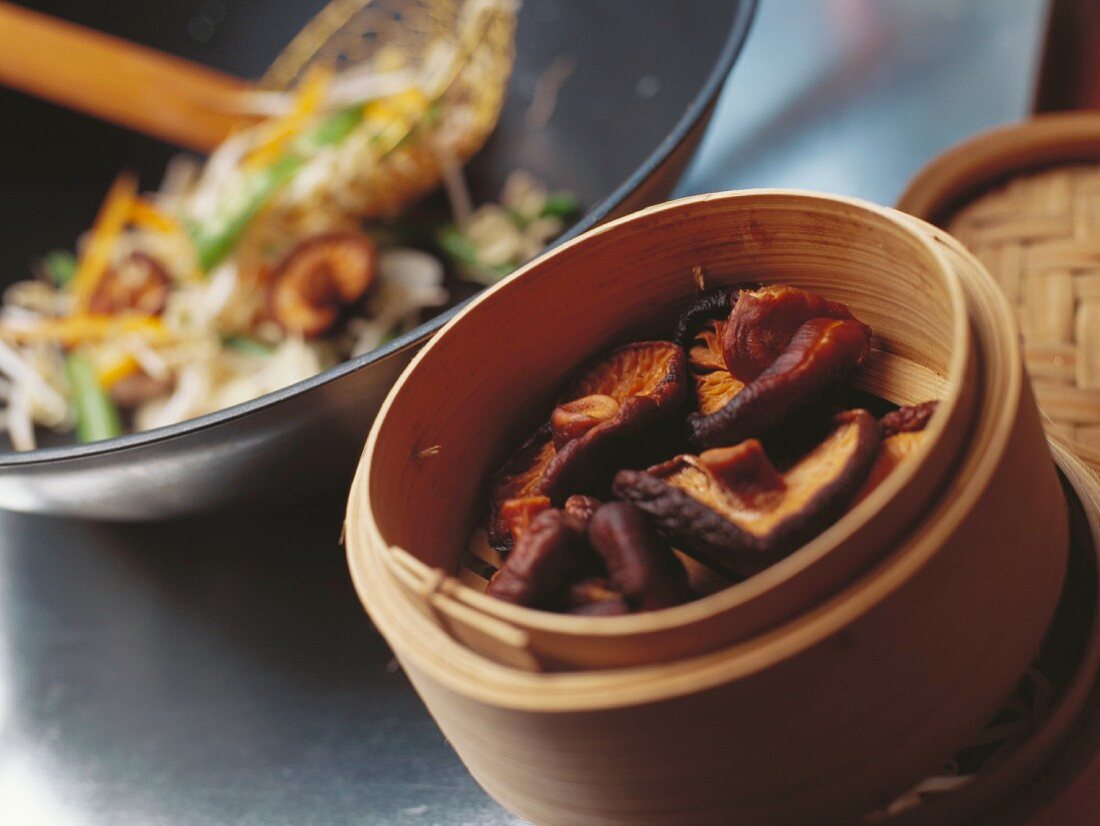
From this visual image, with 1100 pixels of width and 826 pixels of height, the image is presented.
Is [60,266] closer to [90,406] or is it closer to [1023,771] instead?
[90,406]

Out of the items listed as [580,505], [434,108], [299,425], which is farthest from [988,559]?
[434,108]

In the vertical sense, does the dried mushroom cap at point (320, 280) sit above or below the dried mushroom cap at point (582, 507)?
below

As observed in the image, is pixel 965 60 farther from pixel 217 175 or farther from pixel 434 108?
pixel 217 175

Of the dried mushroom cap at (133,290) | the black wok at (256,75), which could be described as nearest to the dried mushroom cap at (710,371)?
the black wok at (256,75)

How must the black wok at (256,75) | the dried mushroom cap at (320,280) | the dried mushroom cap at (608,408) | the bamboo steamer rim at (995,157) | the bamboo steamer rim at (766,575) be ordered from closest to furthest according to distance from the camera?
the bamboo steamer rim at (766,575)
the dried mushroom cap at (608,408)
the black wok at (256,75)
the bamboo steamer rim at (995,157)
the dried mushroom cap at (320,280)

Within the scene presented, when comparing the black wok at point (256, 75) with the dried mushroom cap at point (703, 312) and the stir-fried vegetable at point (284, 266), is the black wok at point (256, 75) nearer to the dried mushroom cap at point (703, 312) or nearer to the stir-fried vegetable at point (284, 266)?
the stir-fried vegetable at point (284, 266)

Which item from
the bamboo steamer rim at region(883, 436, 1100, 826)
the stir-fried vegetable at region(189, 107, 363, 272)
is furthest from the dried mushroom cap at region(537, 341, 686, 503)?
the stir-fried vegetable at region(189, 107, 363, 272)

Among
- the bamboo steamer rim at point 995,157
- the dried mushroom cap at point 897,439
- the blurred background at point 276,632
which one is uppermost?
the bamboo steamer rim at point 995,157

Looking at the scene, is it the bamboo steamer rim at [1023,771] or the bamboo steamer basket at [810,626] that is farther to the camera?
the bamboo steamer rim at [1023,771]
